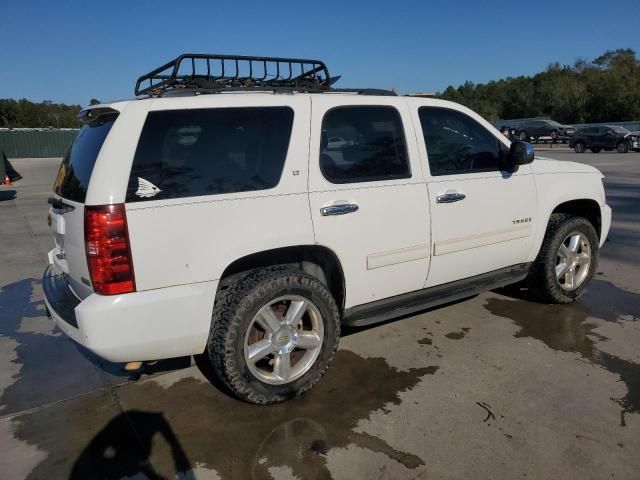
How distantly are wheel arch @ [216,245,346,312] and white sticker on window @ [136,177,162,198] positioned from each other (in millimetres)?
583

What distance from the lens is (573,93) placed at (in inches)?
2301

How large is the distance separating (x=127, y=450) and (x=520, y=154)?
133 inches

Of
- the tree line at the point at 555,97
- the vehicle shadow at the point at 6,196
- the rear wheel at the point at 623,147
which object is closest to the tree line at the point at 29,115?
the tree line at the point at 555,97

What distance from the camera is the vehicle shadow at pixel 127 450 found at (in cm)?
262

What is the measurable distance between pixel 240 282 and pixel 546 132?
128ft

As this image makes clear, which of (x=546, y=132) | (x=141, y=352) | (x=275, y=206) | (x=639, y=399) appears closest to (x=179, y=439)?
(x=141, y=352)

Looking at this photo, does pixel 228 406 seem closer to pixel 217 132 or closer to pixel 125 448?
pixel 125 448

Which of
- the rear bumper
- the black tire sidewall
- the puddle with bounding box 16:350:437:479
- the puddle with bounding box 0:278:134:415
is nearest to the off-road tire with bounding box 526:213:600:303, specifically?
the black tire sidewall

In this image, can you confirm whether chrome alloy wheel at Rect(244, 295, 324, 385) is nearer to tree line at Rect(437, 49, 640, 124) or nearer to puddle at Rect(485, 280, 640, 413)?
puddle at Rect(485, 280, 640, 413)

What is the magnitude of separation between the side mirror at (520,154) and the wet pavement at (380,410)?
4.53ft

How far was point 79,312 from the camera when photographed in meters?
2.64

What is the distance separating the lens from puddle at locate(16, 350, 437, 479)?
2.67 metres

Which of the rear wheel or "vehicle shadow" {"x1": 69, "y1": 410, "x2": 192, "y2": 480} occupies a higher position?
the rear wheel

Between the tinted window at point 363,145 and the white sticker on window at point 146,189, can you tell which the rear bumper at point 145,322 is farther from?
the tinted window at point 363,145
